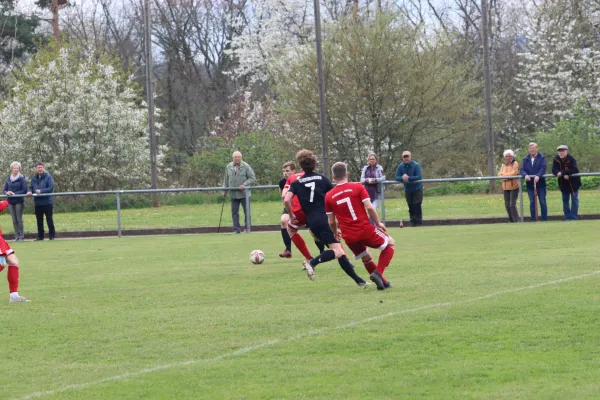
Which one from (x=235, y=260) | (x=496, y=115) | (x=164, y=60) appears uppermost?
(x=164, y=60)

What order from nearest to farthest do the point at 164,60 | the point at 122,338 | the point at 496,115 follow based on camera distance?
the point at 122,338 < the point at 496,115 < the point at 164,60

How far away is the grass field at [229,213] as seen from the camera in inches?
1023

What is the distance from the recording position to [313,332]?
8.54 metres

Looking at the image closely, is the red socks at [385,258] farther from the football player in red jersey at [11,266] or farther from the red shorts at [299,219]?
the football player in red jersey at [11,266]

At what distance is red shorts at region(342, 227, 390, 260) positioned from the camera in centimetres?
1129

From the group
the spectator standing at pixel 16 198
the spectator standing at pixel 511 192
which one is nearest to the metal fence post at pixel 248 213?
the spectator standing at pixel 16 198

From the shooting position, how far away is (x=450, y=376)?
664cm

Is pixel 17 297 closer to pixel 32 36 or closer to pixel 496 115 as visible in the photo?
pixel 496 115

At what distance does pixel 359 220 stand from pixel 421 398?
5.28 metres

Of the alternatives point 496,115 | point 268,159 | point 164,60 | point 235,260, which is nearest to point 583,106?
point 496,115

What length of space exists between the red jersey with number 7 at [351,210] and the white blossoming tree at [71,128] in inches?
1131

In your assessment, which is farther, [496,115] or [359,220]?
[496,115]

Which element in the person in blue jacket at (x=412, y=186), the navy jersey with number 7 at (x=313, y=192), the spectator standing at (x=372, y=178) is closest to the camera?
the navy jersey with number 7 at (x=313, y=192)

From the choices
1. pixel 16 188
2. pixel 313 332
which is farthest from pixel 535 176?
pixel 313 332
